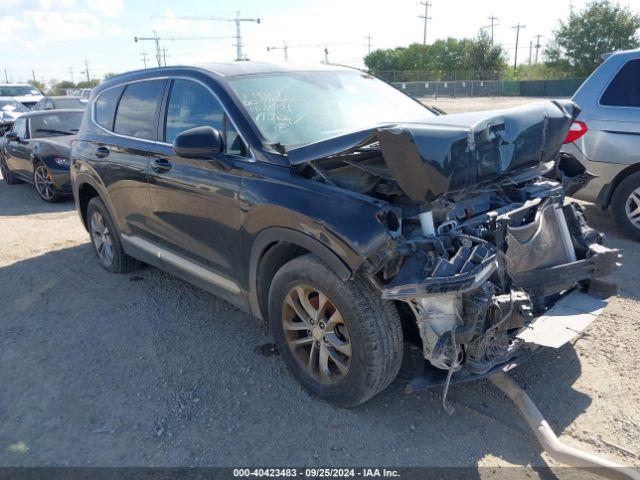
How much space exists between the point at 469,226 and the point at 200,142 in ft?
5.66

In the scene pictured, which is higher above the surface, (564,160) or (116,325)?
(564,160)

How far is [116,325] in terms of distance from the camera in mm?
4387

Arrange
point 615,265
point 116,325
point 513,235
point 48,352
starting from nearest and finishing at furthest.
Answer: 1. point 513,235
2. point 615,265
3. point 48,352
4. point 116,325

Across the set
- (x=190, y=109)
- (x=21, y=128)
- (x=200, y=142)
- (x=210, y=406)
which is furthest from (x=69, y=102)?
(x=210, y=406)

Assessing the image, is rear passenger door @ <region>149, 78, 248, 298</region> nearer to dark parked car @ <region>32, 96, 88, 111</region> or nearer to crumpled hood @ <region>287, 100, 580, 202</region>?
crumpled hood @ <region>287, 100, 580, 202</region>

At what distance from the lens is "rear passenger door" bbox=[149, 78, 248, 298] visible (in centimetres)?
348

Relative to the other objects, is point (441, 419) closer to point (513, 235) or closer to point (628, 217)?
point (513, 235)

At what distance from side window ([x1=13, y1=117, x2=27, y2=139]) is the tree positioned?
5362cm

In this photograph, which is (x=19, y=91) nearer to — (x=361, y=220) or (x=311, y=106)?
(x=311, y=106)

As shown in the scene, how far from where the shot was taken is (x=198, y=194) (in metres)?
3.73

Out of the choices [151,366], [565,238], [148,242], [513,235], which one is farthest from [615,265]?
[148,242]

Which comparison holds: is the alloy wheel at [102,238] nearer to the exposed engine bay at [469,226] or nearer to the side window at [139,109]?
the side window at [139,109]

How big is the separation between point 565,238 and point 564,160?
0.86 meters

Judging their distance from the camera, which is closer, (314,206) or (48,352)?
(314,206)
